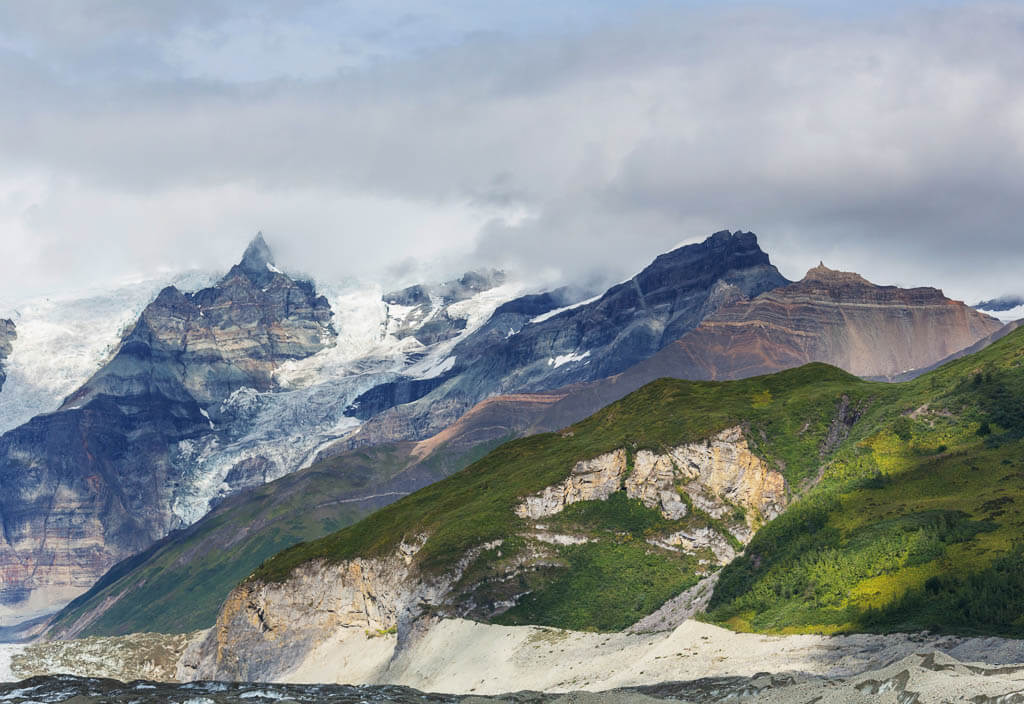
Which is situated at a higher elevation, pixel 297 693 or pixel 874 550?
pixel 874 550

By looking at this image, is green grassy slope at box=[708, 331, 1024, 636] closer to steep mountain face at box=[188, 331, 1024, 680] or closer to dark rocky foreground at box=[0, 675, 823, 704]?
steep mountain face at box=[188, 331, 1024, 680]

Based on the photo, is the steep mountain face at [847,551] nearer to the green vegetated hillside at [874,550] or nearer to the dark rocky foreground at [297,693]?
the green vegetated hillside at [874,550]

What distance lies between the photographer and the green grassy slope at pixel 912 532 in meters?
110

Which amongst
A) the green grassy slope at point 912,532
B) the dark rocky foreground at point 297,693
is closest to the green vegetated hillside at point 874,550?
the green grassy slope at point 912,532

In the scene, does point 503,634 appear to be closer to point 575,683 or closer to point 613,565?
point 613,565

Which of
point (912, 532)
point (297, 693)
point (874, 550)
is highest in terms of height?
point (912, 532)

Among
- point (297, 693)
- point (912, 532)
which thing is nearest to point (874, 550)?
point (912, 532)

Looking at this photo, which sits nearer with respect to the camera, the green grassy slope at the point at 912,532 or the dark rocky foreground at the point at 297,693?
the dark rocky foreground at the point at 297,693

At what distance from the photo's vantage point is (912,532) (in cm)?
12888

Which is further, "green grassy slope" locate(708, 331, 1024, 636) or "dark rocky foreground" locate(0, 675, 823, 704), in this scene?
"green grassy slope" locate(708, 331, 1024, 636)

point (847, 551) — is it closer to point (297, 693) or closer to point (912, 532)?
point (912, 532)

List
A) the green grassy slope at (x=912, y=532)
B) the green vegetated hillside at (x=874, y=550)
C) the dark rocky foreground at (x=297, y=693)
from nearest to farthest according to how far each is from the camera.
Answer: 1. the dark rocky foreground at (x=297, y=693)
2. the green grassy slope at (x=912, y=532)
3. the green vegetated hillside at (x=874, y=550)

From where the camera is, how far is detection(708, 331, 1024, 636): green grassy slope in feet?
362

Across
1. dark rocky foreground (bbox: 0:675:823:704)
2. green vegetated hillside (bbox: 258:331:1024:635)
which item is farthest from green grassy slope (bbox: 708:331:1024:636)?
dark rocky foreground (bbox: 0:675:823:704)
